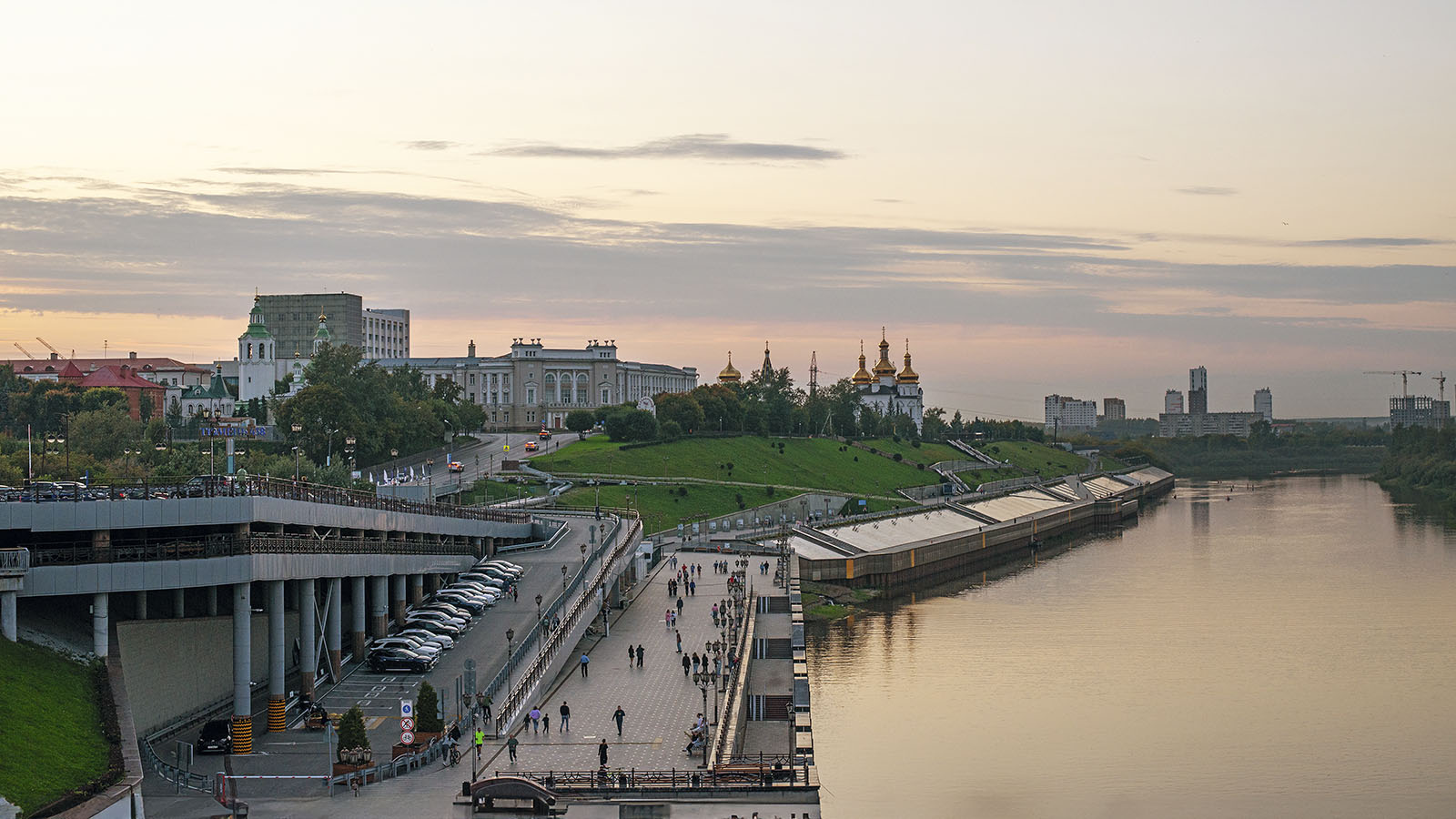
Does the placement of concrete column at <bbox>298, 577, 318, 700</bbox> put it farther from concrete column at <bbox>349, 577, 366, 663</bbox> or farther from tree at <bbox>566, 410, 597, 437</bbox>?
tree at <bbox>566, 410, 597, 437</bbox>

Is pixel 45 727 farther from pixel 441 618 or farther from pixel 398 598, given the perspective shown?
pixel 398 598

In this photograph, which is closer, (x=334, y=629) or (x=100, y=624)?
(x=100, y=624)

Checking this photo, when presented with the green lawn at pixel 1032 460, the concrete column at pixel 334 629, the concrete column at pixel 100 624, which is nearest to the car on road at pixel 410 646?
the concrete column at pixel 334 629

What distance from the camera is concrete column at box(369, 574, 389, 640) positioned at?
144ft

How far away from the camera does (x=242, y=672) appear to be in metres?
32.8

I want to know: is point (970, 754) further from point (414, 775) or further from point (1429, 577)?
point (1429, 577)

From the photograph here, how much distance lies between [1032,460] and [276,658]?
160389 millimetres

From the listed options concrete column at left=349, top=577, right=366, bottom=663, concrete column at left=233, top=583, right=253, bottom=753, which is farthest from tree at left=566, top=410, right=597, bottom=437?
concrete column at left=233, top=583, right=253, bottom=753

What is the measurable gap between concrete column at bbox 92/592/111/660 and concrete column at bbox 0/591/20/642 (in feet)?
5.88

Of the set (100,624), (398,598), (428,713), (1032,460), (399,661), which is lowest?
(399,661)

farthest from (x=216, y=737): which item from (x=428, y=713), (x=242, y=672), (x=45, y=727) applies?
(x=45, y=727)

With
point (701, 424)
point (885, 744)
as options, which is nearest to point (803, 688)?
point (885, 744)

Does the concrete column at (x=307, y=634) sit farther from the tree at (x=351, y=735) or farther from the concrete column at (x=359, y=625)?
the tree at (x=351, y=735)

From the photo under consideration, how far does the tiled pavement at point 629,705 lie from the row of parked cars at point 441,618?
13.0 feet
